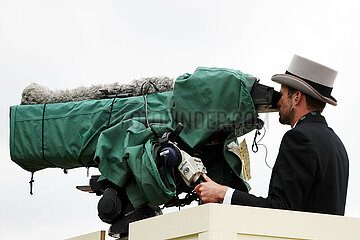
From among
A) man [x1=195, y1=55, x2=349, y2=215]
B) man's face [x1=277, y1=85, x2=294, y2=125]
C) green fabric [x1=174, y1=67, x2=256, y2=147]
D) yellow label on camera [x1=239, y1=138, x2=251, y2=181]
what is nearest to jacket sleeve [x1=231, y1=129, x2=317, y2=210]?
man [x1=195, y1=55, x2=349, y2=215]

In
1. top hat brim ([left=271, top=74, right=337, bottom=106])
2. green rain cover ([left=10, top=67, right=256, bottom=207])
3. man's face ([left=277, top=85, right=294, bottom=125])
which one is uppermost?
top hat brim ([left=271, top=74, right=337, bottom=106])

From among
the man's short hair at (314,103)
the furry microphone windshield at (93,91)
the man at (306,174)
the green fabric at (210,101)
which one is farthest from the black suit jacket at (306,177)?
the furry microphone windshield at (93,91)

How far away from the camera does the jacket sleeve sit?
8.87 feet

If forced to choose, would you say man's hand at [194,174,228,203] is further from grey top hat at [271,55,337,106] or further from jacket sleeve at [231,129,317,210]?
grey top hat at [271,55,337,106]

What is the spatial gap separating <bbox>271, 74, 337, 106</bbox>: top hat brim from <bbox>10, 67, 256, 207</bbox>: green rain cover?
0.67 feet

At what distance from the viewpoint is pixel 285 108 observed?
3.13m

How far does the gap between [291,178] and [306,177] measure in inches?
2.7

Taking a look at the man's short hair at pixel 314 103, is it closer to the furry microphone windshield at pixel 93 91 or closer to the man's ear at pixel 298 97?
the man's ear at pixel 298 97

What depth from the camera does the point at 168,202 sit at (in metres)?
3.44

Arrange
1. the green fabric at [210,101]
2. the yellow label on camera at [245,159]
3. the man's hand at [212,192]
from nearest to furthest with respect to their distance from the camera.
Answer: the man's hand at [212,192]
the green fabric at [210,101]
the yellow label on camera at [245,159]

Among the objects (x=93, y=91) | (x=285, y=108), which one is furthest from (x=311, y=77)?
(x=93, y=91)

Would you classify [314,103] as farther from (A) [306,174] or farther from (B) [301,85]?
(A) [306,174]

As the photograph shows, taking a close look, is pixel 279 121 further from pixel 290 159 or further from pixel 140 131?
pixel 140 131

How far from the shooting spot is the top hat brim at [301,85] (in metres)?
3.05
